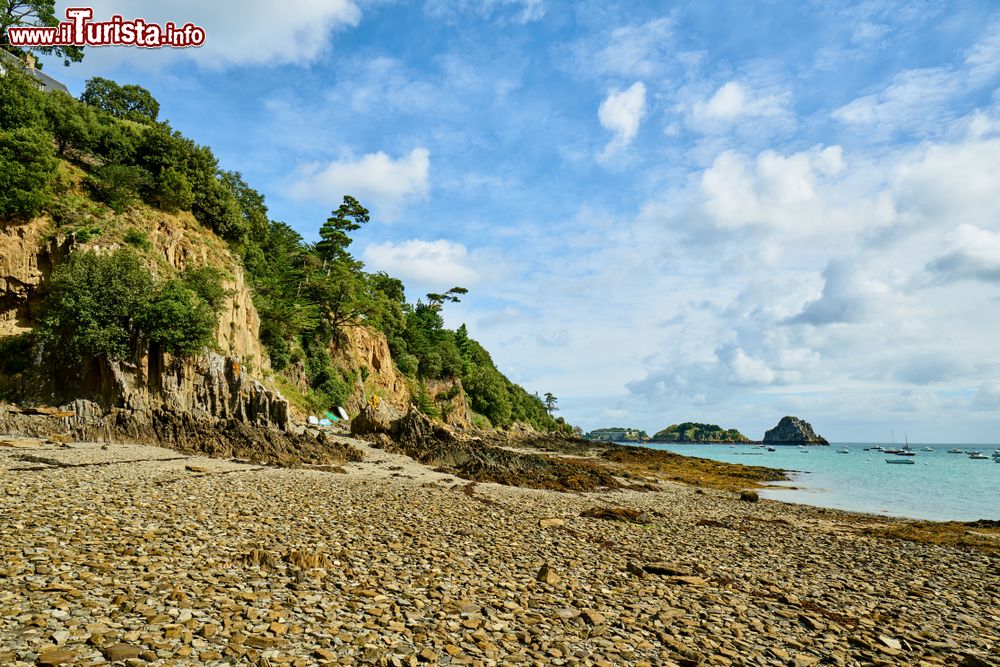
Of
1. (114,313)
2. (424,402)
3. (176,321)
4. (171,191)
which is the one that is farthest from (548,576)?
(424,402)

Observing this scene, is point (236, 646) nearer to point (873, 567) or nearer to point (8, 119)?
point (873, 567)

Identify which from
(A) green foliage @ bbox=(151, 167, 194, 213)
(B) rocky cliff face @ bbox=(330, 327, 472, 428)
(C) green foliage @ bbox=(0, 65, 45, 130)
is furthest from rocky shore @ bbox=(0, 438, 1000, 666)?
(B) rocky cliff face @ bbox=(330, 327, 472, 428)

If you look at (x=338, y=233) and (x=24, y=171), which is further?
(x=338, y=233)

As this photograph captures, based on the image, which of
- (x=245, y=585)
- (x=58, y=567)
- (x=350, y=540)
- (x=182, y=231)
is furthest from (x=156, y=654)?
(x=182, y=231)

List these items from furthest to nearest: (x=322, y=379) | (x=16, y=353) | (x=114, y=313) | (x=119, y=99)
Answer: (x=119, y=99)
(x=322, y=379)
(x=114, y=313)
(x=16, y=353)

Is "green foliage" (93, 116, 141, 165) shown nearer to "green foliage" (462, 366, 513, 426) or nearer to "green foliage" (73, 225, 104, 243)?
"green foliage" (73, 225, 104, 243)

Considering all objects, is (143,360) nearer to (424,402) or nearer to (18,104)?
(18,104)

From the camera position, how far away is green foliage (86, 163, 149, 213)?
33594 mm

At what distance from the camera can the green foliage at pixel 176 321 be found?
26.8m

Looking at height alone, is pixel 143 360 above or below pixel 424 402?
above

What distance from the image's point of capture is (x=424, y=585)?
26.6 feet

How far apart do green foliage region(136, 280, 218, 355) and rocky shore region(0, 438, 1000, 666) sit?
37.3ft

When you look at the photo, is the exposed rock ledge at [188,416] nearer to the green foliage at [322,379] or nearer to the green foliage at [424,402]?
the green foliage at [322,379]

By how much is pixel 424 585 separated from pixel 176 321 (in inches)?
990
